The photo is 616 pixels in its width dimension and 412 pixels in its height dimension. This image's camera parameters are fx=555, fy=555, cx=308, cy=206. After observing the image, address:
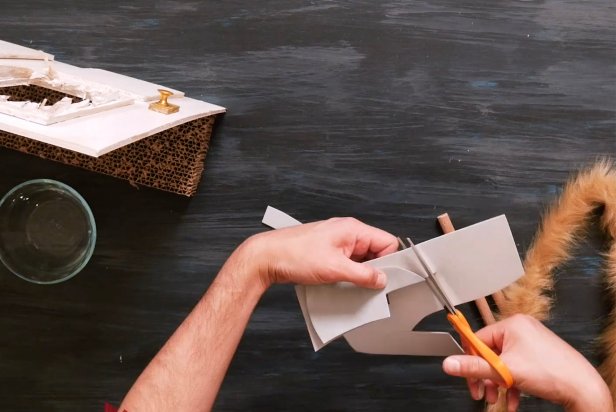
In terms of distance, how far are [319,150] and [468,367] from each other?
523mm

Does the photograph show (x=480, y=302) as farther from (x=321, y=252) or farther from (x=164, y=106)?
(x=164, y=106)

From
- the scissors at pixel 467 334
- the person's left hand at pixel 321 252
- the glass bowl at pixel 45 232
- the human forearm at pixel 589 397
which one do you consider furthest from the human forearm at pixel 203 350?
the human forearm at pixel 589 397

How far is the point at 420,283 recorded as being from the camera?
850mm

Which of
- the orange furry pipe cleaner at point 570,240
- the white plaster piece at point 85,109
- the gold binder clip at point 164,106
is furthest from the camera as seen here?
the orange furry pipe cleaner at point 570,240

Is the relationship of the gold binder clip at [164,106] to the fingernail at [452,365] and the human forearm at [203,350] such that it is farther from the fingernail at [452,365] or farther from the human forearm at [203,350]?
the fingernail at [452,365]

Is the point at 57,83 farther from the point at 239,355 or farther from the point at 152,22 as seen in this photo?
the point at 239,355

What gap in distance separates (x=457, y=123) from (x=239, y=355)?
652 millimetres

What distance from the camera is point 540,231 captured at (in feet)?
3.60

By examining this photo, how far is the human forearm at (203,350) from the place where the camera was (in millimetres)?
836

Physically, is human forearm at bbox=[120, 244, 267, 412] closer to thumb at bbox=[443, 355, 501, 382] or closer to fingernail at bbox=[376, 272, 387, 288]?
fingernail at bbox=[376, 272, 387, 288]

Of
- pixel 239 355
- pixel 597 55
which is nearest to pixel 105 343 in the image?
pixel 239 355

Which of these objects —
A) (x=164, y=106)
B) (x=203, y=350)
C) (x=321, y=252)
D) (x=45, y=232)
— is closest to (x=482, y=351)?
(x=321, y=252)

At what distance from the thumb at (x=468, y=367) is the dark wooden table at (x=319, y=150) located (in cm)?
35

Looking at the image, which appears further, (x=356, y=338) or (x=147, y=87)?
(x=147, y=87)
